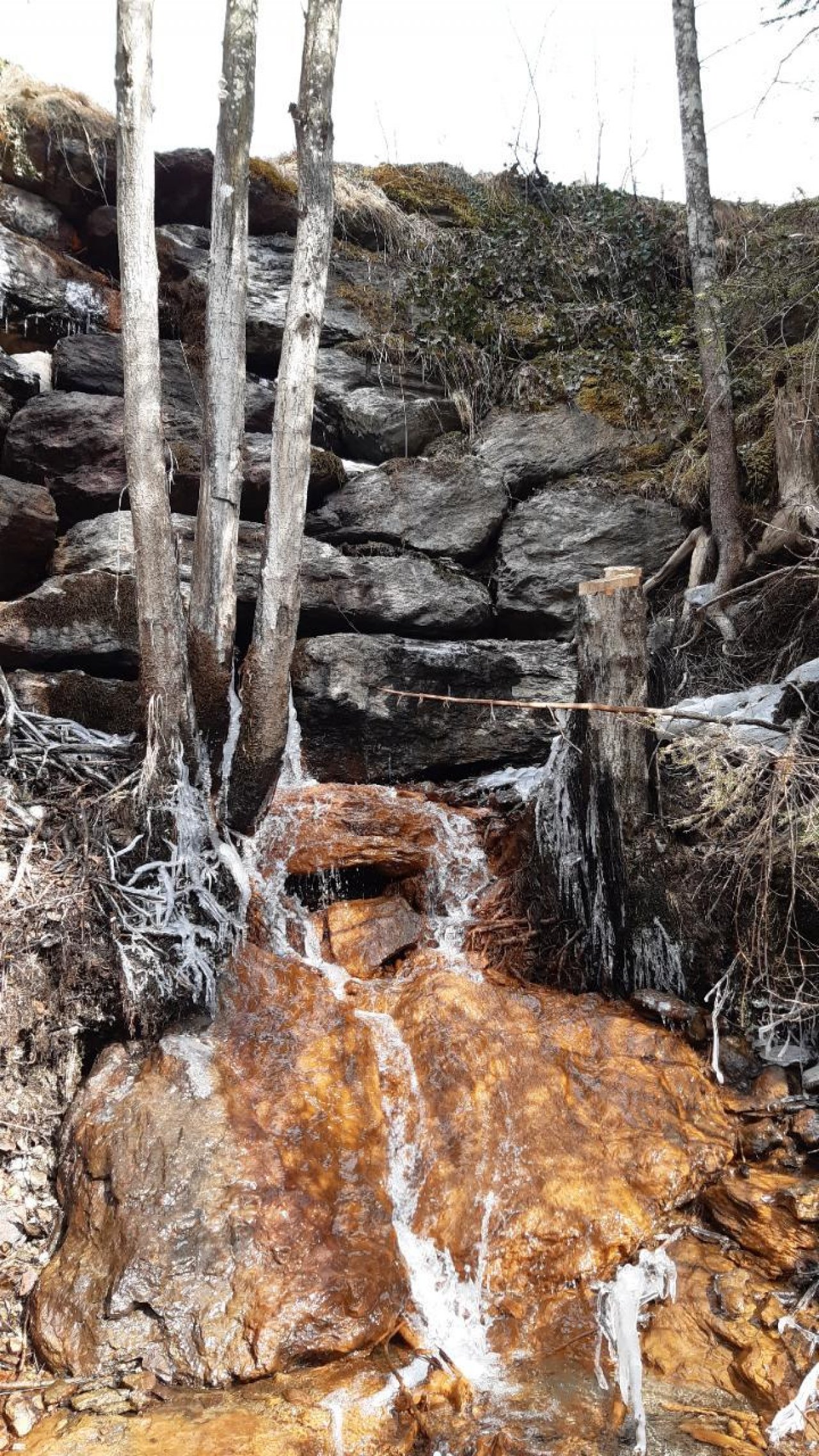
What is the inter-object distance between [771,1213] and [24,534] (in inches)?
239

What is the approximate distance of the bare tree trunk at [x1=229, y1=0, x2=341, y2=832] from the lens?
5105 millimetres

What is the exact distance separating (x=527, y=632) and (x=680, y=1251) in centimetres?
479

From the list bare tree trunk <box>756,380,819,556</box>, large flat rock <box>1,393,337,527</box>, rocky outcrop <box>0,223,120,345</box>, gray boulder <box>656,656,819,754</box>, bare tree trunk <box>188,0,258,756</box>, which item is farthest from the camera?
rocky outcrop <box>0,223,120,345</box>

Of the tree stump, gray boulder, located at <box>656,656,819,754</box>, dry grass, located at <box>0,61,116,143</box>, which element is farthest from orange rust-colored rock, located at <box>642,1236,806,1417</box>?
dry grass, located at <box>0,61,116,143</box>

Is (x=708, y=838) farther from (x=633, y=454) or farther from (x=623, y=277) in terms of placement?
(x=623, y=277)

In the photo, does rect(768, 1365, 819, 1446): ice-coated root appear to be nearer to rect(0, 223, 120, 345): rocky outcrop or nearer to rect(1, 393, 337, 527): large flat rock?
rect(1, 393, 337, 527): large flat rock

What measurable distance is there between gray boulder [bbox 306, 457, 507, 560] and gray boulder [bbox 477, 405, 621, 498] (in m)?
0.23

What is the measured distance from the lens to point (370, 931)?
16.4ft

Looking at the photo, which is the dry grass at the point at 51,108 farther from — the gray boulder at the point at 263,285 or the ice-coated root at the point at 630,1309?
the ice-coated root at the point at 630,1309

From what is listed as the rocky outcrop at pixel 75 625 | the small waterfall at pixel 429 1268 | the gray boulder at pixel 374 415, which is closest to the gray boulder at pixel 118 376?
the gray boulder at pixel 374 415

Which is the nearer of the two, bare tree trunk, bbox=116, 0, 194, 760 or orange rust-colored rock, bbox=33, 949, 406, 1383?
orange rust-colored rock, bbox=33, 949, 406, 1383

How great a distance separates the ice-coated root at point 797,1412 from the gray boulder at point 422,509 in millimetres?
5885

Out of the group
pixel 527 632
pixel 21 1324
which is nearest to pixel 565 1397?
pixel 21 1324

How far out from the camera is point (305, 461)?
5.16 meters
